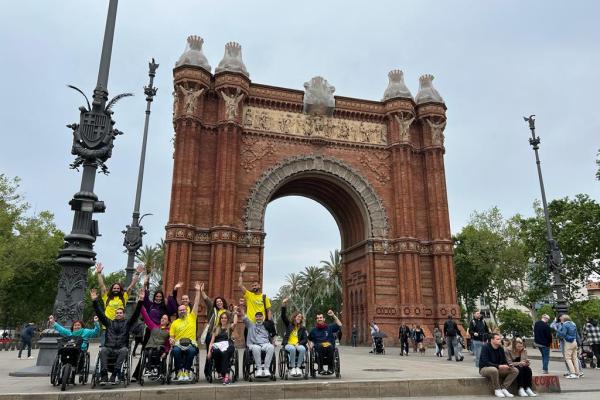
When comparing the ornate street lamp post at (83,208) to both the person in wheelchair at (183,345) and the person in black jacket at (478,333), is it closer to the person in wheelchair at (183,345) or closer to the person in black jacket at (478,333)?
the person in wheelchair at (183,345)

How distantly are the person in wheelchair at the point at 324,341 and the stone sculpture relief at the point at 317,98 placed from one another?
2149cm

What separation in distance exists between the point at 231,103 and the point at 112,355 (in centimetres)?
2080

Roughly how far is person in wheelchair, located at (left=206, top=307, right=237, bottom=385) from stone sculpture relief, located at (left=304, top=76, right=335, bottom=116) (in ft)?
73.6

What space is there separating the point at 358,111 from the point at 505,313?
144ft

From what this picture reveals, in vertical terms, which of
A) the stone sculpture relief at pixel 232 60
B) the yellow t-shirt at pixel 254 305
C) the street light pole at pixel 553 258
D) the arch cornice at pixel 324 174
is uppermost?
the stone sculpture relief at pixel 232 60

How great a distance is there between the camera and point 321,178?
96.6ft

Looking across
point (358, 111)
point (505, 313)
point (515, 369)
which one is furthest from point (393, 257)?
point (505, 313)

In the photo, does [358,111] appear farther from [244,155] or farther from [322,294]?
[322,294]

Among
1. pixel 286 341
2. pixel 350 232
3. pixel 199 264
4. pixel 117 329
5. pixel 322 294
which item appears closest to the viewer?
pixel 117 329

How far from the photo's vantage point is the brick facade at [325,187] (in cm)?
2509

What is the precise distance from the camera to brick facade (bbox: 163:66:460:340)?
82.3 ft

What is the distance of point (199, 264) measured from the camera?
81.9ft

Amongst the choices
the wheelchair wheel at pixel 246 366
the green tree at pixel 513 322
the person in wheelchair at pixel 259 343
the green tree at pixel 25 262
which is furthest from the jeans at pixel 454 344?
the green tree at pixel 513 322

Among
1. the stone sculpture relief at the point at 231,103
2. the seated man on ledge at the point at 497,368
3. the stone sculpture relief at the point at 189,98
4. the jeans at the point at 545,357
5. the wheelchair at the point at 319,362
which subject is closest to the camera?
the seated man on ledge at the point at 497,368
